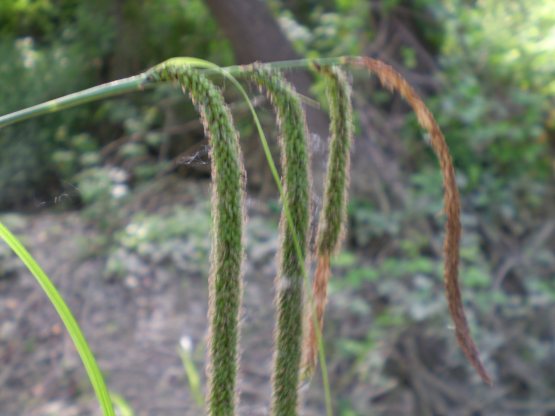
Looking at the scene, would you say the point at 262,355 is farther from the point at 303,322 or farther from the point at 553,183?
the point at 303,322

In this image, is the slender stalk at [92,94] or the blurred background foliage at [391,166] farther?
the blurred background foliage at [391,166]

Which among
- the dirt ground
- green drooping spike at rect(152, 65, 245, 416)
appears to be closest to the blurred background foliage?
the dirt ground

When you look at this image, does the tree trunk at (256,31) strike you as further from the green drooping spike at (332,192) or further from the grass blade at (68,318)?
the grass blade at (68,318)

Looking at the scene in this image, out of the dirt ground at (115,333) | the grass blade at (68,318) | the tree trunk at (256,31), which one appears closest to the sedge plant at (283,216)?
the grass blade at (68,318)

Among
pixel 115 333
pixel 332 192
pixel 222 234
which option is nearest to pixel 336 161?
pixel 332 192

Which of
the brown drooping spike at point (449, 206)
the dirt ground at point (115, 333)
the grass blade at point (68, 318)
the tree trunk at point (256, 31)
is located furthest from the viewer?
the tree trunk at point (256, 31)

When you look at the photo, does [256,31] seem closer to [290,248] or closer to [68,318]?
[290,248]

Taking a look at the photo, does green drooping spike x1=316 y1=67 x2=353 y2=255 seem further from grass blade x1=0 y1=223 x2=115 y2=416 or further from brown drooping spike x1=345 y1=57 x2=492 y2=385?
grass blade x1=0 y1=223 x2=115 y2=416
